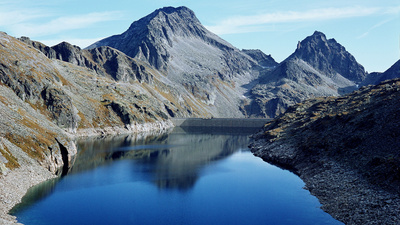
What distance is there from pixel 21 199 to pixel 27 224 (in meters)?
10.1

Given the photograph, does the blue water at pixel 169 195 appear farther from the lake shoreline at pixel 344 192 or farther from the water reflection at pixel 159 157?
the lake shoreline at pixel 344 192

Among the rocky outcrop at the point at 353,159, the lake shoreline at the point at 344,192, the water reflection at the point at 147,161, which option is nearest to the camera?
the lake shoreline at the point at 344,192

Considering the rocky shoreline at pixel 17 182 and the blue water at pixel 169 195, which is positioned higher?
the rocky shoreline at pixel 17 182

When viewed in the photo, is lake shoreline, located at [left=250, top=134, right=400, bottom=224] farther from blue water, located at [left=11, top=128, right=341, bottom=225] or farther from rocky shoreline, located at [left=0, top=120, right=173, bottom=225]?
rocky shoreline, located at [left=0, top=120, right=173, bottom=225]

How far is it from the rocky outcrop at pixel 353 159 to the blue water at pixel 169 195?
3887 mm

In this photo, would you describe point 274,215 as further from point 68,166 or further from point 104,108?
point 104,108

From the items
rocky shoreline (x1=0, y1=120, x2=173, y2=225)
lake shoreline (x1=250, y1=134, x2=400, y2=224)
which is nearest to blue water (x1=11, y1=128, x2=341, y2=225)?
rocky shoreline (x1=0, y1=120, x2=173, y2=225)

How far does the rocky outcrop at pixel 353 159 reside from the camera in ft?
162

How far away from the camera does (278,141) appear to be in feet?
370

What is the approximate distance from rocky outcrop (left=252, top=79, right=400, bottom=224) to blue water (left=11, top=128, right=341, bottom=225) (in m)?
3.89

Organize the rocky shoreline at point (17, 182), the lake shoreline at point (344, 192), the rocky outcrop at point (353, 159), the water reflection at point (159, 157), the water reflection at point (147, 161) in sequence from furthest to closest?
the water reflection at point (159, 157)
the water reflection at point (147, 161)
the rocky outcrop at point (353, 159)
the rocky shoreline at point (17, 182)
the lake shoreline at point (344, 192)

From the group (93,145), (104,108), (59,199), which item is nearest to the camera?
(59,199)

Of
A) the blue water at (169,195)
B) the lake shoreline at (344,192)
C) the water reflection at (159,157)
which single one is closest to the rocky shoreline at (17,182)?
the blue water at (169,195)

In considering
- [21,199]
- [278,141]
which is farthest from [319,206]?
[278,141]
